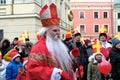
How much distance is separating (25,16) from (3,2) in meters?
1.70

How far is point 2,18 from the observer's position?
21.9 meters

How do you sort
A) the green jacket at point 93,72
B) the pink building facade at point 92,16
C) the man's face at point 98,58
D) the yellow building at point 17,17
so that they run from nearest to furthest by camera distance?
the man's face at point 98,58 → the green jacket at point 93,72 → the yellow building at point 17,17 → the pink building facade at point 92,16

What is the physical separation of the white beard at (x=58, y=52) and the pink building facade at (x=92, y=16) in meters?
61.5

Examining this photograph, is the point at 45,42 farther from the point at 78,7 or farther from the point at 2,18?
the point at 78,7

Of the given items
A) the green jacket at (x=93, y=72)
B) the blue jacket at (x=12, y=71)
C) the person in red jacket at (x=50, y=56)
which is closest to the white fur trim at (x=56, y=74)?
the person in red jacket at (x=50, y=56)

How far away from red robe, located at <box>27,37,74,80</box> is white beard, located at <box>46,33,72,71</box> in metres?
0.06

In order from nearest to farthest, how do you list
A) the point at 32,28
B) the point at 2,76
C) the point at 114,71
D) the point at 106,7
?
the point at 114,71, the point at 2,76, the point at 32,28, the point at 106,7

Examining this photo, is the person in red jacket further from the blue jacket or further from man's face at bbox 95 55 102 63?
man's face at bbox 95 55 102 63

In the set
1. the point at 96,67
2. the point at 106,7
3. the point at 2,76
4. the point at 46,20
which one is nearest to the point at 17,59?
the point at 2,76

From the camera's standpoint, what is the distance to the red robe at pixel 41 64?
516 cm

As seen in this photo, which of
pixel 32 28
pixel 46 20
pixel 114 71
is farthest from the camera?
pixel 32 28

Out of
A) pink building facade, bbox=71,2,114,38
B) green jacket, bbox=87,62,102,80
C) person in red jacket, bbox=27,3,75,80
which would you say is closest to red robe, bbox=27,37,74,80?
person in red jacket, bbox=27,3,75,80

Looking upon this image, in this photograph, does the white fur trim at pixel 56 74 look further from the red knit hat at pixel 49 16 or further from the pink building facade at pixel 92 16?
the pink building facade at pixel 92 16

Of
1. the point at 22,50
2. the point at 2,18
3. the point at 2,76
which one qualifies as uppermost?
the point at 2,18
